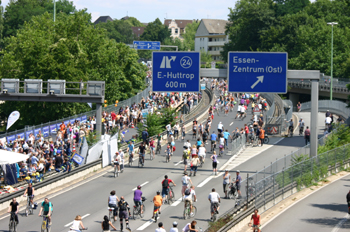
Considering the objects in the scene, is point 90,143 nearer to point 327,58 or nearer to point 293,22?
point 327,58

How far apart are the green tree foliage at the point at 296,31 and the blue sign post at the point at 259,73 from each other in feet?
160

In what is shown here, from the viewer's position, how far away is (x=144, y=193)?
2544 centimetres

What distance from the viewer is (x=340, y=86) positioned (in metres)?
74.5

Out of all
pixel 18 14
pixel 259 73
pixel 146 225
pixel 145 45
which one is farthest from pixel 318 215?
pixel 18 14

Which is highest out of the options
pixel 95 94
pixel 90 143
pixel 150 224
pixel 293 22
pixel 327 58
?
pixel 293 22

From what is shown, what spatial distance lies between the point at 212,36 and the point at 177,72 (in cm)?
14637

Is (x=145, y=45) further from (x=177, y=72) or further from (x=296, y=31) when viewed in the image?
(x=177, y=72)

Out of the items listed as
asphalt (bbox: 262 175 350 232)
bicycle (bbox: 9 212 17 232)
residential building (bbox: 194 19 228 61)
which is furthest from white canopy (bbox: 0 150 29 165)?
residential building (bbox: 194 19 228 61)

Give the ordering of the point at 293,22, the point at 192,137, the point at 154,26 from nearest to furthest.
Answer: the point at 192,137
the point at 293,22
the point at 154,26

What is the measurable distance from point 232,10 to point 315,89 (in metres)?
99.2

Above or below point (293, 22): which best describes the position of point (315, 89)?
below

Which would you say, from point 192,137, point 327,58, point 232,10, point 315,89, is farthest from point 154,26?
point 315,89

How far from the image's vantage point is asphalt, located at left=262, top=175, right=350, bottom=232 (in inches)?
799

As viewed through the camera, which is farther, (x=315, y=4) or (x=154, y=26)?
(x=154, y=26)
